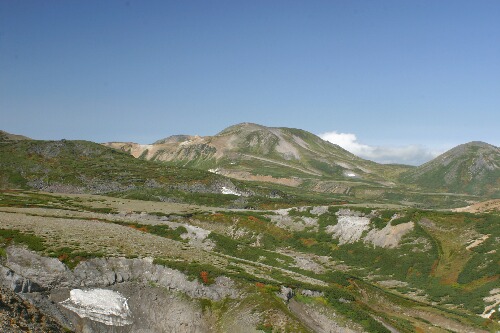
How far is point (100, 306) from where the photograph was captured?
39594mm

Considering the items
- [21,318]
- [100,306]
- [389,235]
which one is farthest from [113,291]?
[389,235]

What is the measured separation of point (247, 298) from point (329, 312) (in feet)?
29.0

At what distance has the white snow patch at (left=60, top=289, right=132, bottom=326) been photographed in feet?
127

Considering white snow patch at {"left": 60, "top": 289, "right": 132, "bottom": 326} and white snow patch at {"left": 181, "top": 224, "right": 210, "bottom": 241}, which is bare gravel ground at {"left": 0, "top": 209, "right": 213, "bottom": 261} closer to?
white snow patch at {"left": 60, "top": 289, "right": 132, "bottom": 326}

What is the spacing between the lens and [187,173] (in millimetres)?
165125

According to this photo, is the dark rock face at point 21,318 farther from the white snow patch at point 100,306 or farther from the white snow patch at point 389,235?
the white snow patch at point 389,235

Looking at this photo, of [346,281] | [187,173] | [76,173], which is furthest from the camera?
[187,173]

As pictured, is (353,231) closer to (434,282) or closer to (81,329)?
(434,282)

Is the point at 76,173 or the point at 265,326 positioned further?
the point at 76,173

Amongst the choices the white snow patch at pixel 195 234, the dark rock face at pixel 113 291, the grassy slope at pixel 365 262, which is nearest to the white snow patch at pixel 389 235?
the grassy slope at pixel 365 262

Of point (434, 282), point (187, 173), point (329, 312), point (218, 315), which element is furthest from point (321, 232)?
point (187, 173)

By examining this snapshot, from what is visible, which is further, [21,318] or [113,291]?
[113,291]

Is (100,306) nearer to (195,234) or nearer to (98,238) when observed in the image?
(98,238)

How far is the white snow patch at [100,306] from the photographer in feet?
127
